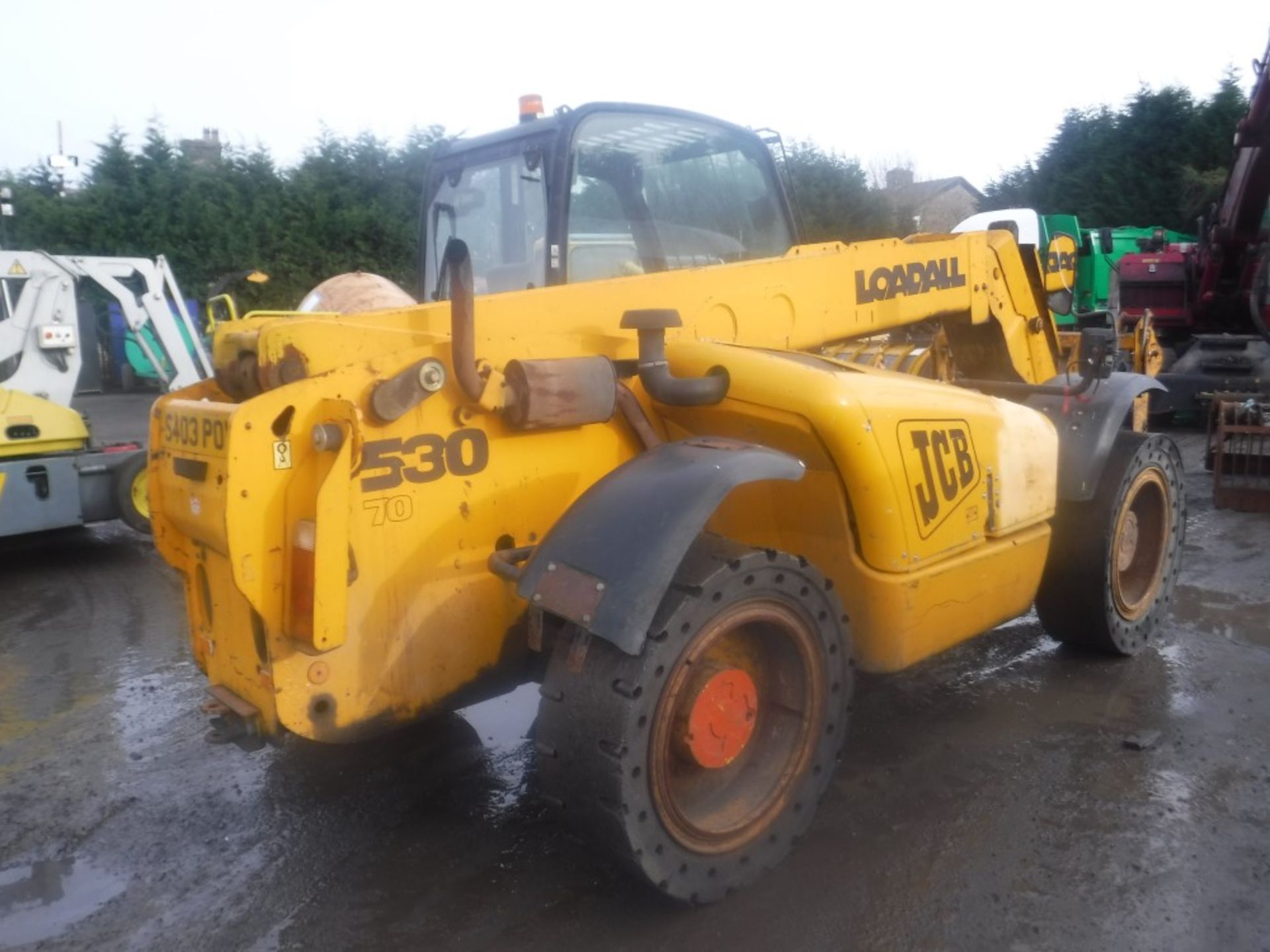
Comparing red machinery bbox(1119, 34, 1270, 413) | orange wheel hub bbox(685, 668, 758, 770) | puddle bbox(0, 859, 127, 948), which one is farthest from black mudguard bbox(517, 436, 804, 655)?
red machinery bbox(1119, 34, 1270, 413)

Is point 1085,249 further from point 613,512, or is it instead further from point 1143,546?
point 613,512

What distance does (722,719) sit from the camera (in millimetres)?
2895

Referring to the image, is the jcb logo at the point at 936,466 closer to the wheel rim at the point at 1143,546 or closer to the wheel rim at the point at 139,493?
the wheel rim at the point at 1143,546

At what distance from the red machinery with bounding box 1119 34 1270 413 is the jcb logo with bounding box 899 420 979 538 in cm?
740

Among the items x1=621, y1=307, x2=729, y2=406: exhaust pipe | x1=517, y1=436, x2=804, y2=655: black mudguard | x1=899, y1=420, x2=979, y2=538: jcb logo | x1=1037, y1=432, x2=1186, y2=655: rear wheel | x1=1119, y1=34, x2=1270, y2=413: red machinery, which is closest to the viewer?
x1=517, y1=436, x2=804, y2=655: black mudguard

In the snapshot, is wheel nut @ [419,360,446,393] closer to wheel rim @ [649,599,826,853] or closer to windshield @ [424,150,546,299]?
wheel rim @ [649,599,826,853]

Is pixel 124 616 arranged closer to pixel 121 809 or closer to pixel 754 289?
pixel 121 809

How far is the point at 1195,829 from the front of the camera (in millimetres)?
3238

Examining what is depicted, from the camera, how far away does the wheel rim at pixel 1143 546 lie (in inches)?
182

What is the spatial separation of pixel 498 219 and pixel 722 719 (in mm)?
2346

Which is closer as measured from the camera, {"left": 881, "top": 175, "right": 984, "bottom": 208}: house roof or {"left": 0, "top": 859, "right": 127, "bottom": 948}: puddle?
{"left": 0, "top": 859, "right": 127, "bottom": 948}: puddle

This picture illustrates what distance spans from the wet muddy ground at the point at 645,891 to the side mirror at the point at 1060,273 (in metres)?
1.62

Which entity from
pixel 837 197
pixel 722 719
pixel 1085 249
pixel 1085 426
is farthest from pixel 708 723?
pixel 837 197

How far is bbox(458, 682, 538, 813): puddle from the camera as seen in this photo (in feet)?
11.9
